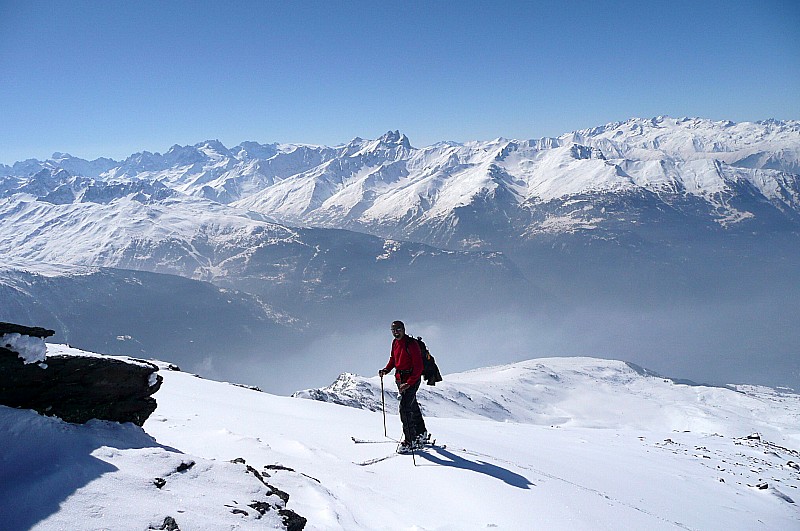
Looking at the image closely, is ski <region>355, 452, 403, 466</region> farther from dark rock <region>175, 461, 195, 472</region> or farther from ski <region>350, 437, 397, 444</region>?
dark rock <region>175, 461, 195, 472</region>

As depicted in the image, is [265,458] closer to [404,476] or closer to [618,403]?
[404,476]

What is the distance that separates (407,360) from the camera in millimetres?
12164

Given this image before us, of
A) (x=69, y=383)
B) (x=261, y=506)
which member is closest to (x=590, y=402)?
(x=261, y=506)

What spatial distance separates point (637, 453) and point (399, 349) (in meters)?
13.7

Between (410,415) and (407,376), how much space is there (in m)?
1.20

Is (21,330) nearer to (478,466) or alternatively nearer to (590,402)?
(478,466)

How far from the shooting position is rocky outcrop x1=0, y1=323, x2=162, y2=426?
702 cm

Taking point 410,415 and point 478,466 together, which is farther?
point 410,415

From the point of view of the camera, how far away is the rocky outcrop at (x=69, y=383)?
702 cm

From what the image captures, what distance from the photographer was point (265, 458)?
9.55 metres

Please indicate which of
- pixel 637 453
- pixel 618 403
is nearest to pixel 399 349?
pixel 637 453

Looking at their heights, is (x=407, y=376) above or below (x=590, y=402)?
above

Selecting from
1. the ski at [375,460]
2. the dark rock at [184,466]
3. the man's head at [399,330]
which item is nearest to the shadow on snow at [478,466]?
the ski at [375,460]

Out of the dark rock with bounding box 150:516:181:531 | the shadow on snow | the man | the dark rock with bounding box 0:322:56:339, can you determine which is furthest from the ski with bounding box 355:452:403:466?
the dark rock with bounding box 0:322:56:339
